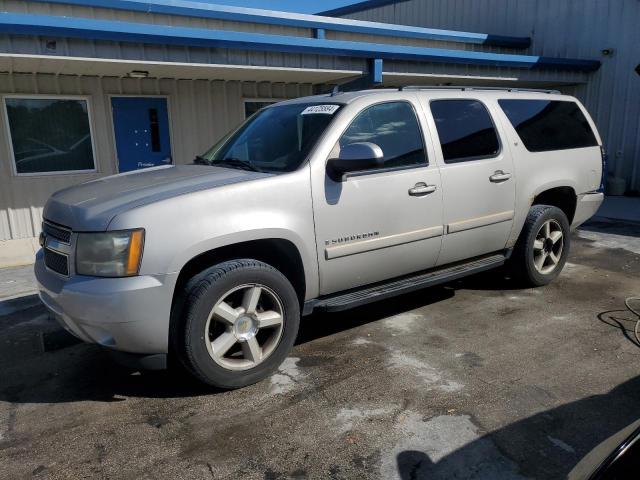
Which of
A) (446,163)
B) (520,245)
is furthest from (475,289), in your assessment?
(446,163)

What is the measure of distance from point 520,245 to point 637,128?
9888 millimetres

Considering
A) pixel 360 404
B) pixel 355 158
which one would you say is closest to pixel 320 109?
pixel 355 158

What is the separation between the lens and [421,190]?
4027 millimetres

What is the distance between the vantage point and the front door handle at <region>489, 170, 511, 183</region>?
179 inches

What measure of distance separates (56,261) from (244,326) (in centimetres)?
127

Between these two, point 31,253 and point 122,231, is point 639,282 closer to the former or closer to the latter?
point 122,231

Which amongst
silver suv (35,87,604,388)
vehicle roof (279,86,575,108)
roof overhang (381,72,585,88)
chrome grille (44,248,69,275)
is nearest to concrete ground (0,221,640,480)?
silver suv (35,87,604,388)

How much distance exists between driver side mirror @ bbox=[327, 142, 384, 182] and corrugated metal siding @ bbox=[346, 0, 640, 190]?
9.29 metres

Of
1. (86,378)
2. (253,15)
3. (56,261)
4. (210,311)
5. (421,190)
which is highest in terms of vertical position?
(253,15)

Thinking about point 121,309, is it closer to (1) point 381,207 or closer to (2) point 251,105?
(1) point 381,207

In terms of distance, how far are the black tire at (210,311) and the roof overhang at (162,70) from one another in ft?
16.5

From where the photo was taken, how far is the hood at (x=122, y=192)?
9.96 feet

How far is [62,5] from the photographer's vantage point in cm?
789

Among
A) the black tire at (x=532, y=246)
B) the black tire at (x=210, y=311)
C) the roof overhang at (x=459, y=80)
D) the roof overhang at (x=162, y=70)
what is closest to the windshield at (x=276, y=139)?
the black tire at (x=210, y=311)
